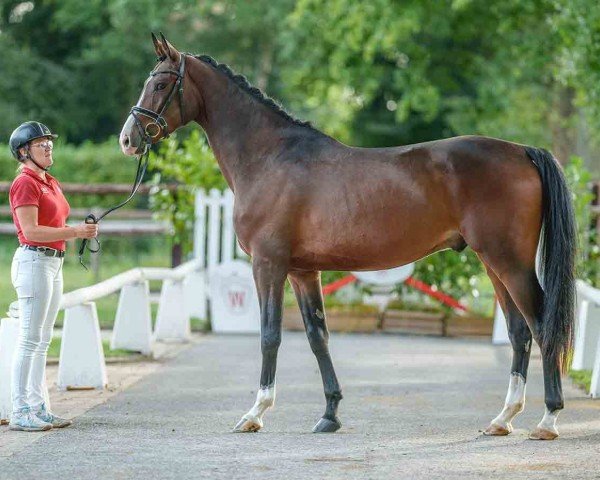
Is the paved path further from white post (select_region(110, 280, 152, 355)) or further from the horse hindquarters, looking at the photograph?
the horse hindquarters

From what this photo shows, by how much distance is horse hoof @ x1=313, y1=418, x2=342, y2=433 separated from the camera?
7672 mm

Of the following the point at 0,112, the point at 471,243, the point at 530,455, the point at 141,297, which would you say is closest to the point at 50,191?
the point at 471,243

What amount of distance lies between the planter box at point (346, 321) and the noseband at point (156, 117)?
283 inches

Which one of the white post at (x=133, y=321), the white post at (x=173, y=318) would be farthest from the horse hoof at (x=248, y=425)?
the white post at (x=173, y=318)

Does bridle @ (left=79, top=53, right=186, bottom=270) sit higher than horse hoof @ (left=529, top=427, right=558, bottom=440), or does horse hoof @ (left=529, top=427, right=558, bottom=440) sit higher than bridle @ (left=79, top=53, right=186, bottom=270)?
bridle @ (left=79, top=53, right=186, bottom=270)

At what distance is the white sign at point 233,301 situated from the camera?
14914 mm

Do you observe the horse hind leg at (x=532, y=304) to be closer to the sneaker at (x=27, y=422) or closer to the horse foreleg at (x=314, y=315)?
the horse foreleg at (x=314, y=315)

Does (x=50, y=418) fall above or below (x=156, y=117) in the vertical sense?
Answer: below

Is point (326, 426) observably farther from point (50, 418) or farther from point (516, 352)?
point (50, 418)

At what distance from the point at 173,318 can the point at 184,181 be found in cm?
253

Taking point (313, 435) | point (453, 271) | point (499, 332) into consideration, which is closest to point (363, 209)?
point (313, 435)

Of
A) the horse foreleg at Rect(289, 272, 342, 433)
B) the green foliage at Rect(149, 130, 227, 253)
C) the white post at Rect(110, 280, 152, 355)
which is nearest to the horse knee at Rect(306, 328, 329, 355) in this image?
the horse foreleg at Rect(289, 272, 342, 433)

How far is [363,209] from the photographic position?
7.78 metres

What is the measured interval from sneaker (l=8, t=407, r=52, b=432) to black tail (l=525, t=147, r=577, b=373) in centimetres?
307
